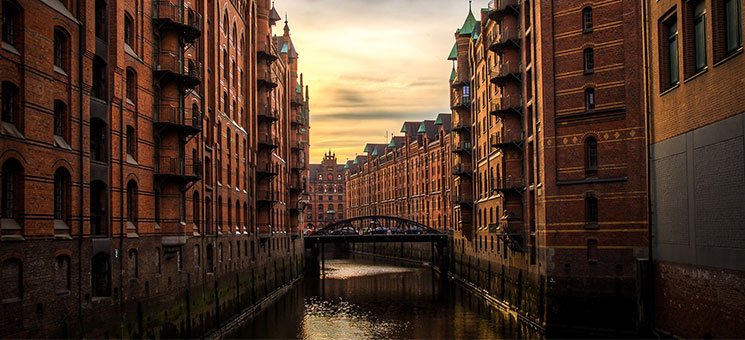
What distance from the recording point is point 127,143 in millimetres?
22672

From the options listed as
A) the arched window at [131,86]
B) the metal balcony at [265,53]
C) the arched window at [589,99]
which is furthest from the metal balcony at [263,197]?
the arched window at [589,99]

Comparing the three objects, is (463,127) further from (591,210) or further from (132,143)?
(132,143)

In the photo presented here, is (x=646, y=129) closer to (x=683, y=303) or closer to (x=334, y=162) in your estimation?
(x=683, y=303)

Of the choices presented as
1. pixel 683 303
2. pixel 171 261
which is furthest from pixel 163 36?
pixel 683 303

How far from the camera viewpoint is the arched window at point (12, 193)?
15.3 meters

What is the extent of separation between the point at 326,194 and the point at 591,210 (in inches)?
4889

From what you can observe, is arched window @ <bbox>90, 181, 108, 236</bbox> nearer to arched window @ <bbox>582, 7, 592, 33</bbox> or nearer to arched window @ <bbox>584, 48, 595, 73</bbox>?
arched window @ <bbox>584, 48, 595, 73</bbox>

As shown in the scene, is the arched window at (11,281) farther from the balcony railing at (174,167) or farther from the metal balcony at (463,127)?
the metal balcony at (463,127)

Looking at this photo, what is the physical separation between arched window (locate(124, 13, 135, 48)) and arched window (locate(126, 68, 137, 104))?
3.12ft

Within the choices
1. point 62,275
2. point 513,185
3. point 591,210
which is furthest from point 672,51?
point 62,275

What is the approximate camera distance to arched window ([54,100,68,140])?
17.6 meters

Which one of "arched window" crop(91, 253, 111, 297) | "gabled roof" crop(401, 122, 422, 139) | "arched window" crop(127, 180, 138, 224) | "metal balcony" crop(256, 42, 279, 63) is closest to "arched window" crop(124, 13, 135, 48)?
"arched window" crop(127, 180, 138, 224)

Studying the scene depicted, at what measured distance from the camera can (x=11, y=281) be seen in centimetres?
1498

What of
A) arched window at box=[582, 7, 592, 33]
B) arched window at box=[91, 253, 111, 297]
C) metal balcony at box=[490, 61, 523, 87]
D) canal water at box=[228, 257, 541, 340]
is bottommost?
canal water at box=[228, 257, 541, 340]
